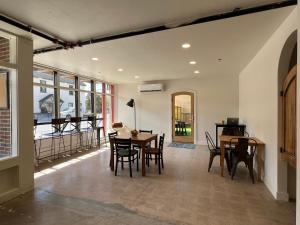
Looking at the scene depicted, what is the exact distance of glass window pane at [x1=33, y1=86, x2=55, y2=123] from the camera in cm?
507

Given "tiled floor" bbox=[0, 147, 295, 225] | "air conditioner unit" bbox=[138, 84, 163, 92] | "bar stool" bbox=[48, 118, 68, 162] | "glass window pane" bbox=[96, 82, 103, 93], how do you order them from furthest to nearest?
"glass window pane" bbox=[96, 82, 103, 93] → "air conditioner unit" bbox=[138, 84, 163, 92] → "bar stool" bbox=[48, 118, 68, 162] → "tiled floor" bbox=[0, 147, 295, 225]

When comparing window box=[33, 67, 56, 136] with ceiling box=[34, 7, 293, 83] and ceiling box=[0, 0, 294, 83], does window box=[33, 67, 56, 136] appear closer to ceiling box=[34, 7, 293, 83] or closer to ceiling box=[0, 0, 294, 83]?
ceiling box=[34, 7, 293, 83]

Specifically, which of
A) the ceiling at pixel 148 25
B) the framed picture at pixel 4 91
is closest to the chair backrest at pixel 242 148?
the ceiling at pixel 148 25

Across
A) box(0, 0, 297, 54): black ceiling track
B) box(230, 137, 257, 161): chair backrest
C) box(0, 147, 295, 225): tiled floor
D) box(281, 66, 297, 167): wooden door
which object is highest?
box(0, 0, 297, 54): black ceiling track

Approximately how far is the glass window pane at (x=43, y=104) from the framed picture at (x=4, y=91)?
2.03 metres

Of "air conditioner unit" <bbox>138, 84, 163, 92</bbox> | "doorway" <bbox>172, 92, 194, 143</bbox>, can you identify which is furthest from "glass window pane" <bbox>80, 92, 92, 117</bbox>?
"doorway" <bbox>172, 92, 194, 143</bbox>

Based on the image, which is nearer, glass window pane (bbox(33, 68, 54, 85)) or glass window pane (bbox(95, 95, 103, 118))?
glass window pane (bbox(33, 68, 54, 85))

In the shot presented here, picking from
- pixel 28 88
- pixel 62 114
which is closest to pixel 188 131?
pixel 62 114

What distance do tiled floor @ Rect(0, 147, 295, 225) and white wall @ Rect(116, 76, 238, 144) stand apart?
295cm

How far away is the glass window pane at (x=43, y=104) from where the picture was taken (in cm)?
507

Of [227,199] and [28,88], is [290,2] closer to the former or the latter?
[227,199]

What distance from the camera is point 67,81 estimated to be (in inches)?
243

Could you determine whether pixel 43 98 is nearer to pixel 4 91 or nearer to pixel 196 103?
pixel 4 91

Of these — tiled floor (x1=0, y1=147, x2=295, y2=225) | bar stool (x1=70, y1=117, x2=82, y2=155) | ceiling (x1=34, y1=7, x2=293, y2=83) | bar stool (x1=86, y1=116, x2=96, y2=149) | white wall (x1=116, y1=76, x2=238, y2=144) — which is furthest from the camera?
white wall (x1=116, y1=76, x2=238, y2=144)
